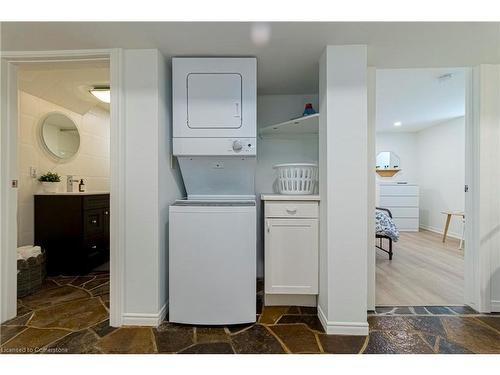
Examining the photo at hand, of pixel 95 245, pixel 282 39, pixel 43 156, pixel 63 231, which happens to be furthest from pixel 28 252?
pixel 282 39

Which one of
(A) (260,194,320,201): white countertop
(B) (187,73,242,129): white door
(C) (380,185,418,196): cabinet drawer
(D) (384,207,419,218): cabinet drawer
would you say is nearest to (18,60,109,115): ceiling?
(B) (187,73,242,129): white door

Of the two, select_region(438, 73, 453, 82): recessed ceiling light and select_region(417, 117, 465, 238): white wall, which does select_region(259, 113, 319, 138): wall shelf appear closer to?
select_region(438, 73, 453, 82): recessed ceiling light

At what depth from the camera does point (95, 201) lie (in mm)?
2980

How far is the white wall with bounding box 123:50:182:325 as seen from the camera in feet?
5.90

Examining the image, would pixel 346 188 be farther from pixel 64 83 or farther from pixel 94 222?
pixel 64 83

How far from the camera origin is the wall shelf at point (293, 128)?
7.13ft

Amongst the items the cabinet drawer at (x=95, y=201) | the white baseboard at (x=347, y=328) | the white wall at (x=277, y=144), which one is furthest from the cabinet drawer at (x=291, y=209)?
the cabinet drawer at (x=95, y=201)

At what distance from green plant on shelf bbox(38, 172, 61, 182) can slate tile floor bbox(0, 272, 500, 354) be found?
1325 mm

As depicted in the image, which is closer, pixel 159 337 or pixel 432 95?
pixel 159 337

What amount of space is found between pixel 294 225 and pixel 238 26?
4.63ft

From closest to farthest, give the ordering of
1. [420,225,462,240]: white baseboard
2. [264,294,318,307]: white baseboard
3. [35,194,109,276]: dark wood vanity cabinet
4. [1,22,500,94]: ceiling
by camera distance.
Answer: [1,22,500,94]: ceiling → [264,294,318,307]: white baseboard → [35,194,109,276]: dark wood vanity cabinet → [420,225,462,240]: white baseboard

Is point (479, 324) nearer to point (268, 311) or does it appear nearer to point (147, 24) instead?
point (268, 311)
